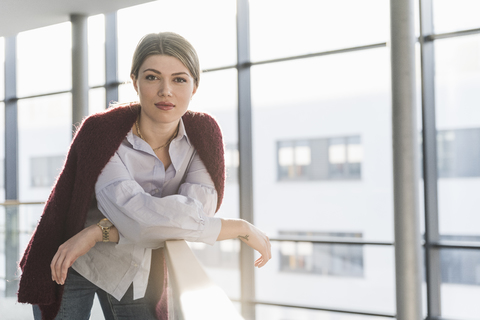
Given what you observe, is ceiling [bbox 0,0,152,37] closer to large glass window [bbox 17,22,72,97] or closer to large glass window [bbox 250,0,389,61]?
large glass window [bbox 17,22,72,97]

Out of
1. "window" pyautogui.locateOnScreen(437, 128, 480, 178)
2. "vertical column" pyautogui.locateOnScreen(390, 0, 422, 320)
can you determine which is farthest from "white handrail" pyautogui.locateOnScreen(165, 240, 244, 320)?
"window" pyautogui.locateOnScreen(437, 128, 480, 178)

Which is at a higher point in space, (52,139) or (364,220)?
(52,139)

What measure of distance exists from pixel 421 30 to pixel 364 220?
6.95 m

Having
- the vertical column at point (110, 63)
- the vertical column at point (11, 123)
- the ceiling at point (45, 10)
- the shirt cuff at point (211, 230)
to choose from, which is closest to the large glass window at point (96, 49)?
the vertical column at point (110, 63)

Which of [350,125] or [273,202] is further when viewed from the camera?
[350,125]

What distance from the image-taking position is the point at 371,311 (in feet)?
13.7

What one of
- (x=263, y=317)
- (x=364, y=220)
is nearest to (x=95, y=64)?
(x=263, y=317)

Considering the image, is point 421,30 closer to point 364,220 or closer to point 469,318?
point 469,318

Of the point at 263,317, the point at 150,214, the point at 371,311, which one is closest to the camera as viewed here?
the point at 150,214

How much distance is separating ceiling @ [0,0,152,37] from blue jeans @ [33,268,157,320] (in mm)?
4312

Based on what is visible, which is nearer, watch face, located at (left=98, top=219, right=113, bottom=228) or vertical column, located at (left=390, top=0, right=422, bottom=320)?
watch face, located at (left=98, top=219, right=113, bottom=228)

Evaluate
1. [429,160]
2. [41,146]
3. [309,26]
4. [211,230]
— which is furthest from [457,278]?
[41,146]

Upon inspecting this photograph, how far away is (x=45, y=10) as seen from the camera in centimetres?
527

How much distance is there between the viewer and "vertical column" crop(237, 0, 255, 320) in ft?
15.1
